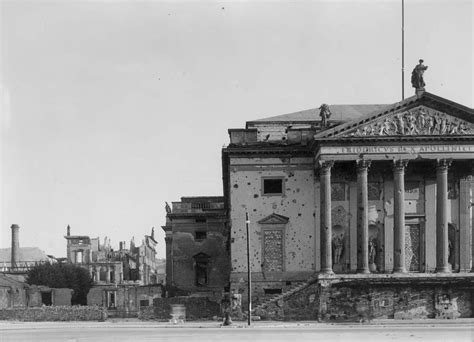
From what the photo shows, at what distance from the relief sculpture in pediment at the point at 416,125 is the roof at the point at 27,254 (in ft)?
264

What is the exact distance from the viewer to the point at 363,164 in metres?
46.8

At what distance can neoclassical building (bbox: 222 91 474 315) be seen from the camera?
46.8m

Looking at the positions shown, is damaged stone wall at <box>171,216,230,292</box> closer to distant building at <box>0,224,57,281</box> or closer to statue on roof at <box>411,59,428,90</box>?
statue on roof at <box>411,59,428,90</box>

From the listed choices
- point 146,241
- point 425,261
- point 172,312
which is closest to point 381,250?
point 425,261

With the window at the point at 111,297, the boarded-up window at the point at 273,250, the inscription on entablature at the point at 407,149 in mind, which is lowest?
the window at the point at 111,297

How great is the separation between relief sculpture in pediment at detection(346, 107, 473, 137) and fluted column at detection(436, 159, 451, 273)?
2.05 metres

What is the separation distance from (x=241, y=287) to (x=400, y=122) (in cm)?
1449

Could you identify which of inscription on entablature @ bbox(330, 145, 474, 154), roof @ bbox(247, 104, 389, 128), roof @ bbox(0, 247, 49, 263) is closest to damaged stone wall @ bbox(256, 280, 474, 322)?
inscription on entablature @ bbox(330, 145, 474, 154)

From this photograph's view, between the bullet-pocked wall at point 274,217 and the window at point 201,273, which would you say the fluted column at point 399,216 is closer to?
the bullet-pocked wall at point 274,217

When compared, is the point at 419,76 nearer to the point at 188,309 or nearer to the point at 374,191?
the point at 374,191

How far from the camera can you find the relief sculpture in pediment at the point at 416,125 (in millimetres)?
46906

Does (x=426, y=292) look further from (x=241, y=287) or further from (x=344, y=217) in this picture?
(x=241, y=287)

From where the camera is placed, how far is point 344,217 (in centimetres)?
4953

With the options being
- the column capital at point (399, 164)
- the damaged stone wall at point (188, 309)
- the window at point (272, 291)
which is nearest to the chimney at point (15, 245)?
the damaged stone wall at point (188, 309)
